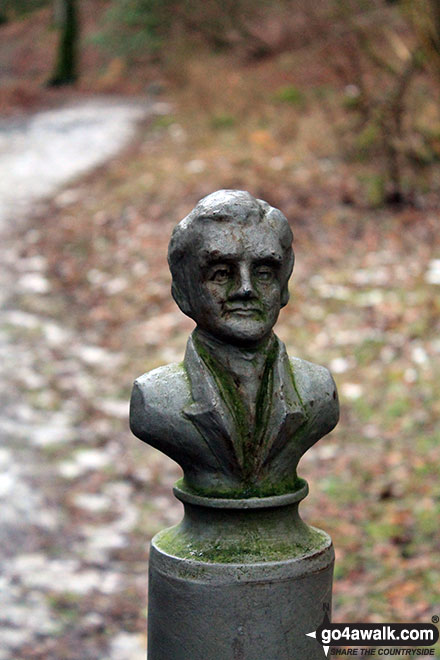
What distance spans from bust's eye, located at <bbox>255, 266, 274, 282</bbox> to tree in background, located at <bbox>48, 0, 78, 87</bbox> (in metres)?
23.4

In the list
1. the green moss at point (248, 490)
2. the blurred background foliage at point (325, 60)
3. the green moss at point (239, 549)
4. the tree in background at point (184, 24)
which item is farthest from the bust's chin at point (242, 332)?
the tree in background at point (184, 24)

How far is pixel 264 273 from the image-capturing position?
281cm

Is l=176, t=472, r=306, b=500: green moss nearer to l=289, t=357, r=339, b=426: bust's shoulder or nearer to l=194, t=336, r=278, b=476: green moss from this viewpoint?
l=194, t=336, r=278, b=476: green moss

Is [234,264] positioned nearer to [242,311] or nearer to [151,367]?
[242,311]

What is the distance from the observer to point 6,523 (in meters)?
5.45

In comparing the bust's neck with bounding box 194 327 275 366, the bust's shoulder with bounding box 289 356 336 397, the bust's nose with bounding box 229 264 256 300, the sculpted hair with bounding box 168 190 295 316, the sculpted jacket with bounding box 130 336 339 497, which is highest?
the sculpted hair with bounding box 168 190 295 316

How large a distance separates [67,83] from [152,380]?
23.5m

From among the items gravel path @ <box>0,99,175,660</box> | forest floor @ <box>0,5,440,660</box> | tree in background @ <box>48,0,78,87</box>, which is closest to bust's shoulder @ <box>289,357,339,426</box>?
forest floor @ <box>0,5,440,660</box>

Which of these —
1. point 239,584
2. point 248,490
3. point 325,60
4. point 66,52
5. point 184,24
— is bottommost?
point 239,584

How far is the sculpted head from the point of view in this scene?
8.99ft

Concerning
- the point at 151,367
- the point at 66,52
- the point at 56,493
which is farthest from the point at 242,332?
the point at 66,52

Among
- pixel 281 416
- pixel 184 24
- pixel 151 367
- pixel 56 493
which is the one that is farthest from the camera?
pixel 184 24

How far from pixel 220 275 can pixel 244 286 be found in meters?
0.10

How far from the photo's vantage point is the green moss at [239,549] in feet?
9.03
